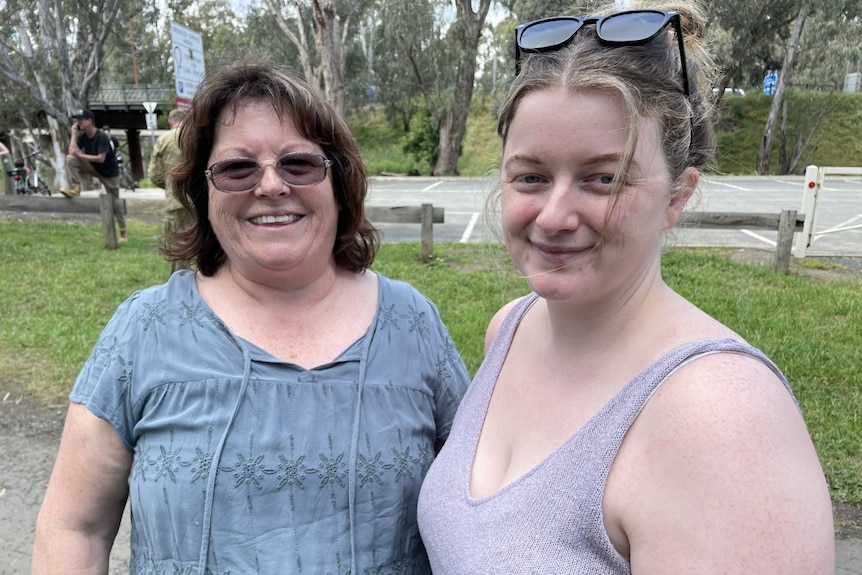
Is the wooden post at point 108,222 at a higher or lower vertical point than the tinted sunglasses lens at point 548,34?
lower

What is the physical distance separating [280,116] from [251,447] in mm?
817

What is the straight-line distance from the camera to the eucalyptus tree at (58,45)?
19859 mm

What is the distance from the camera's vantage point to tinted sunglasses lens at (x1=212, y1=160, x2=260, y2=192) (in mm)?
1620

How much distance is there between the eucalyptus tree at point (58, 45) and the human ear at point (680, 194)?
22085 millimetres

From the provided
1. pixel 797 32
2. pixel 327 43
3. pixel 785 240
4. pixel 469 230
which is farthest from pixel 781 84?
pixel 785 240

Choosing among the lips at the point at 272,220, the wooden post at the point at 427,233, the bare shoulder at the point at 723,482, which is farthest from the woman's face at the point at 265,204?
the wooden post at the point at 427,233

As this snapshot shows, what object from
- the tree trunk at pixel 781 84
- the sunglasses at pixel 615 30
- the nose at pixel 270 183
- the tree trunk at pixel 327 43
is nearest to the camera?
the sunglasses at pixel 615 30

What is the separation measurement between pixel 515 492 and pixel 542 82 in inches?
29.7

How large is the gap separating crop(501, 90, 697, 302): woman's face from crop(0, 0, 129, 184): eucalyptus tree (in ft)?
72.0

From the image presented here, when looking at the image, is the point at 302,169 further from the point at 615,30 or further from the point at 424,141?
the point at 424,141

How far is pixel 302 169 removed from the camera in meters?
1.66

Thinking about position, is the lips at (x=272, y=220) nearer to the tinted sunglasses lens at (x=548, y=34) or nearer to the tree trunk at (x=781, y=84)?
the tinted sunglasses lens at (x=548, y=34)

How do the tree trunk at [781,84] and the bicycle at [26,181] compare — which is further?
the tree trunk at [781,84]

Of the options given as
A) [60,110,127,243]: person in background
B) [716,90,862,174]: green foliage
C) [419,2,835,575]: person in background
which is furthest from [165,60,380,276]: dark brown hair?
[716,90,862,174]: green foliage
